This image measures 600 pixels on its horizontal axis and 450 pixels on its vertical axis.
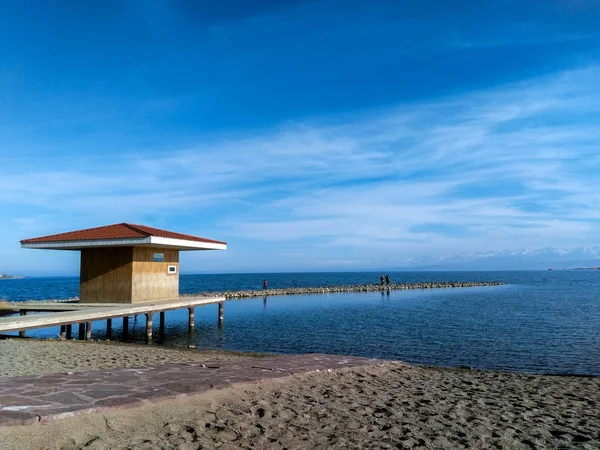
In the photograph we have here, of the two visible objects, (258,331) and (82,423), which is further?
(258,331)

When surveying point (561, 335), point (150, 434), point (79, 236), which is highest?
point (79, 236)

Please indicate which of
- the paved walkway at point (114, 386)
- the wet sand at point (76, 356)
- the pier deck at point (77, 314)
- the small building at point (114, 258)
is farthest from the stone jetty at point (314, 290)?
the paved walkway at point (114, 386)

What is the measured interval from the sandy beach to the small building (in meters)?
11.4

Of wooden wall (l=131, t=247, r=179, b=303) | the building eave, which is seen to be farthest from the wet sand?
wooden wall (l=131, t=247, r=179, b=303)

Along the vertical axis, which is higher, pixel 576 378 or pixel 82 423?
pixel 82 423

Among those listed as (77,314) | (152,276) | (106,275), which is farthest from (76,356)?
(152,276)

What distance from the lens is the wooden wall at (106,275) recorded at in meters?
20.7

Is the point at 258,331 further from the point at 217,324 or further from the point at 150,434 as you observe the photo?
the point at 150,434

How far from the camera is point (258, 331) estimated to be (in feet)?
75.4

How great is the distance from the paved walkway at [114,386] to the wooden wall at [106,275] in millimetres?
13238

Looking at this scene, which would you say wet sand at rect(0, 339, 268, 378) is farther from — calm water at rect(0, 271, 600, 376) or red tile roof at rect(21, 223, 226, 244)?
red tile roof at rect(21, 223, 226, 244)

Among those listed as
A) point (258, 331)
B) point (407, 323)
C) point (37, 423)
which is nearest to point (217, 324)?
point (258, 331)

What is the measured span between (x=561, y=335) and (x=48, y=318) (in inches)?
874

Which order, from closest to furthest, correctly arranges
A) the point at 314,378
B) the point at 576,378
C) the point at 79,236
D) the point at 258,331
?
the point at 314,378 → the point at 576,378 → the point at 79,236 → the point at 258,331
